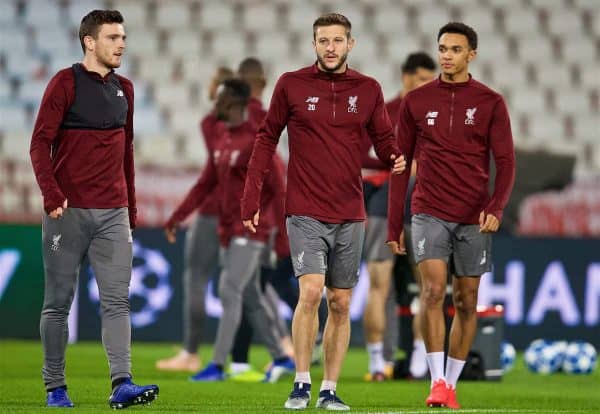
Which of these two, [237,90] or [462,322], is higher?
[237,90]

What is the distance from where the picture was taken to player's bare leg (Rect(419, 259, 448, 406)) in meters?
8.02

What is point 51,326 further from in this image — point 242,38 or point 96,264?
point 242,38

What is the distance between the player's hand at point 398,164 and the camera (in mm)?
7672

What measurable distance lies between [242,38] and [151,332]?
19.3 feet

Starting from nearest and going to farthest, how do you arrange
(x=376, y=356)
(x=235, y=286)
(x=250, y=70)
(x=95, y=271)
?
1. (x=95, y=271)
2. (x=235, y=286)
3. (x=376, y=356)
4. (x=250, y=70)

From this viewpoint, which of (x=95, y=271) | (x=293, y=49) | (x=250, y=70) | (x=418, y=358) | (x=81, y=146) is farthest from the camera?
(x=293, y=49)

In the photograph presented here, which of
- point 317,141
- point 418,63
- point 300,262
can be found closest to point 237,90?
point 418,63

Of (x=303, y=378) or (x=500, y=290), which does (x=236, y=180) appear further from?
(x=500, y=290)

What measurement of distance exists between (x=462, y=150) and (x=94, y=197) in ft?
7.17

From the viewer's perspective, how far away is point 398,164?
7.68m

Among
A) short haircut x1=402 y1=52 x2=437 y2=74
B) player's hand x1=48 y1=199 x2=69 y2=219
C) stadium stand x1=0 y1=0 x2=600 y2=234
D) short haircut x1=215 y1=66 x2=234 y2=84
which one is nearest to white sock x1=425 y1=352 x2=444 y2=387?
player's hand x1=48 y1=199 x2=69 y2=219

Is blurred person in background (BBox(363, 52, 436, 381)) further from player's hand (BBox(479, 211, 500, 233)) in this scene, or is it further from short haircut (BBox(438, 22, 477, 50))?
player's hand (BBox(479, 211, 500, 233))

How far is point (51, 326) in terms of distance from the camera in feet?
24.5

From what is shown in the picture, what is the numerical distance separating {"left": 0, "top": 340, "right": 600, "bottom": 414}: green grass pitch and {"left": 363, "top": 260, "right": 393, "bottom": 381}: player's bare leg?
231 millimetres
